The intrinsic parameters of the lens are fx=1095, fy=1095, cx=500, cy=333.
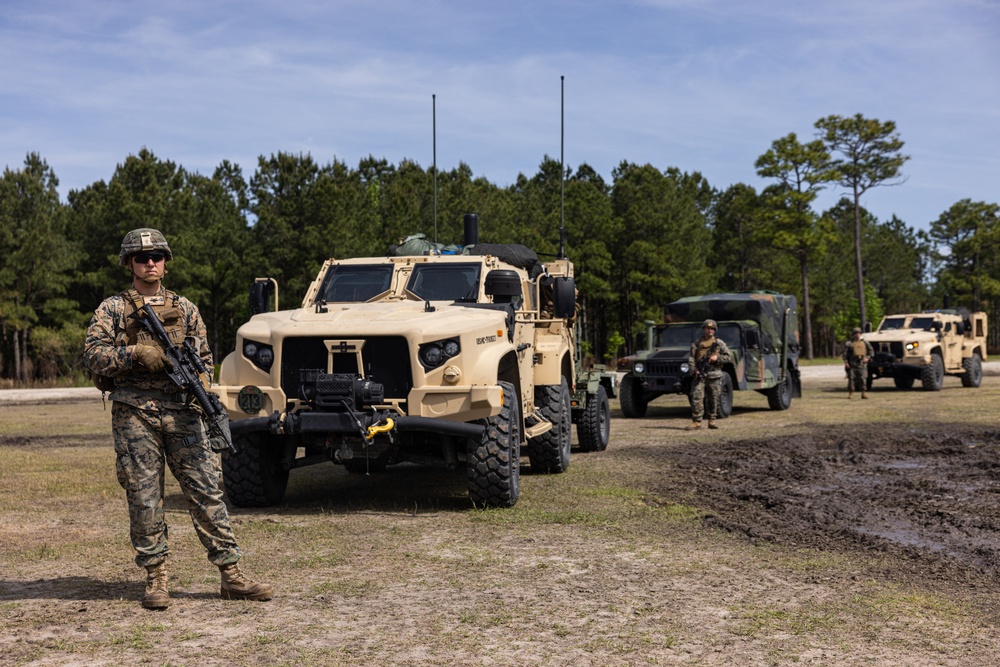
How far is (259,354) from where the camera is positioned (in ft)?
27.5

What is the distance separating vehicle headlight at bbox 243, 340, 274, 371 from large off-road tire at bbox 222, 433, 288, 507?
0.60 metres

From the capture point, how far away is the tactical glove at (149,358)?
17.6 feet

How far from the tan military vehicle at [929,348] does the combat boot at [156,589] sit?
71.2 feet

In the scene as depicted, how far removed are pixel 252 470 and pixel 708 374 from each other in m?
9.25

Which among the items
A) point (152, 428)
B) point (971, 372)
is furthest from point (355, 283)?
point (971, 372)

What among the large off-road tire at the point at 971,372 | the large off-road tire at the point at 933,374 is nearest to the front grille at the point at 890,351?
the large off-road tire at the point at 933,374

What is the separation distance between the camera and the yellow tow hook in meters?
7.81

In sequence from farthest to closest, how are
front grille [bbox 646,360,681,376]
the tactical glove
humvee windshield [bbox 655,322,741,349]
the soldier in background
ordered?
the soldier in background
humvee windshield [bbox 655,322,741,349]
front grille [bbox 646,360,681,376]
the tactical glove

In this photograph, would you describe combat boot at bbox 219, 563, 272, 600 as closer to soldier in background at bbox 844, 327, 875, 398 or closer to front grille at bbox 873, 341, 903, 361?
soldier in background at bbox 844, 327, 875, 398

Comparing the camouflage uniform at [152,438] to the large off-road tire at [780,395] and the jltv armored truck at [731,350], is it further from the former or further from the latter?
the large off-road tire at [780,395]

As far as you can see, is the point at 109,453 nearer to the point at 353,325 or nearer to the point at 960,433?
the point at 353,325

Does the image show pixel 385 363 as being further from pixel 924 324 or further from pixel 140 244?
pixel 924 324

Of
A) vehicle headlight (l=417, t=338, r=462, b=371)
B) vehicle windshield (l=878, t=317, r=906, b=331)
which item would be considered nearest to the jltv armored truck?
vehicle windshield (l=878, t=317, r=906, b=331)

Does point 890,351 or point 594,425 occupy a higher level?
point 890,351
